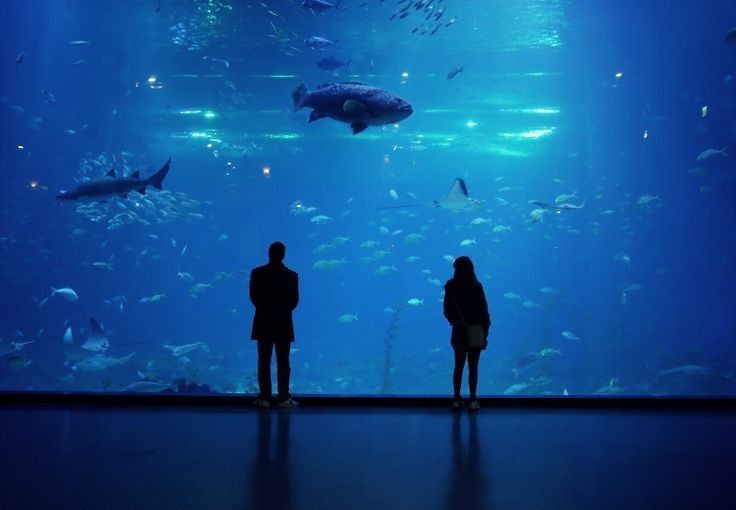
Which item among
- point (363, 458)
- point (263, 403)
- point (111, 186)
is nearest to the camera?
point (363, 458)

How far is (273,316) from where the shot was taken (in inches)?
177

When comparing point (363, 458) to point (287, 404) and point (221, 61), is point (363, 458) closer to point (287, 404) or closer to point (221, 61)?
point (287, 404)

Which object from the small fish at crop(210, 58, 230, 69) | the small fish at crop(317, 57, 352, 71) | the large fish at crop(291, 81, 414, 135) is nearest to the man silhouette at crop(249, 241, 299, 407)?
the large fish at crop(291, 81, 414, 135)

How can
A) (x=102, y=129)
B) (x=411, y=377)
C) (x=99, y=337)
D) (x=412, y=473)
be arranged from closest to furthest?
(x=412, y=473) < (x=99, y=337) < (x=411, y=377) < (x=102, y=129)

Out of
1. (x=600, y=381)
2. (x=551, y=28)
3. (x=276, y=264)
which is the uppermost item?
(x=551, y=28)

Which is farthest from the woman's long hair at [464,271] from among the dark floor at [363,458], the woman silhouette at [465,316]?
the dark floor at [363,458]

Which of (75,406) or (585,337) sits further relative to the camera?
(585,337)

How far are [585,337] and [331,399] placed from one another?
1879 cm

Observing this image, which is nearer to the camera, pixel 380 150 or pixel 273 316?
pixel 273 316

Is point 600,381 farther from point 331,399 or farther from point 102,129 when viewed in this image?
point 102,129

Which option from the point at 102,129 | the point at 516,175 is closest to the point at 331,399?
the point at 102,129

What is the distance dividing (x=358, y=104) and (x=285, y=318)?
207cm

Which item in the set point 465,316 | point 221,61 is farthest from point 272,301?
point 221,61

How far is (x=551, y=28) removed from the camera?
15609mm
